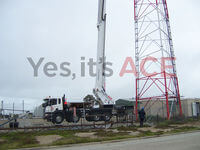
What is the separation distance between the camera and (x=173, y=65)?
2736 cm

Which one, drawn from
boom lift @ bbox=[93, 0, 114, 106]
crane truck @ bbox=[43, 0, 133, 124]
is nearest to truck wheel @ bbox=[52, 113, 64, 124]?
crane truck @ bbox=[43, 0, 133, 124]

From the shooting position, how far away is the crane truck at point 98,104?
2198 cm

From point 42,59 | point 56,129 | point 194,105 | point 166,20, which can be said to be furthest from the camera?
point 194,105

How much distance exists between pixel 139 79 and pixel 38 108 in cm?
1328

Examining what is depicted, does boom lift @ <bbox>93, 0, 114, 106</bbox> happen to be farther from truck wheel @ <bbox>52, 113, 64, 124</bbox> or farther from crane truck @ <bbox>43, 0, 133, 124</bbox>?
truck wheel @ <bbox>52, 113, 64, 124</bbox>

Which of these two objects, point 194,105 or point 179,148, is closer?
point 179,148

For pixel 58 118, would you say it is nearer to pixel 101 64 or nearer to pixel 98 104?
pixel 98 104

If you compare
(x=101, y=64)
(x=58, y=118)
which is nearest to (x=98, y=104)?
(x=101, y=64)

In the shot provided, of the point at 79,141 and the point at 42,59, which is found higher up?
the point at 42,59

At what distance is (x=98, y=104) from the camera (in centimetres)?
2292

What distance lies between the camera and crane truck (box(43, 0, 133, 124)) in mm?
21984

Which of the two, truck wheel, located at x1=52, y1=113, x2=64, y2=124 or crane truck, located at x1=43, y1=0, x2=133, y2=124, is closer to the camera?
truck wheel, located at x1=52, y1=113, x2=64, y2=124

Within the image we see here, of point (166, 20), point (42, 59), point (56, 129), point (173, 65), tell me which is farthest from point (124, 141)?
point (166, 20)

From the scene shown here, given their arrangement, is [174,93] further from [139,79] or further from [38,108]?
[38,108]
